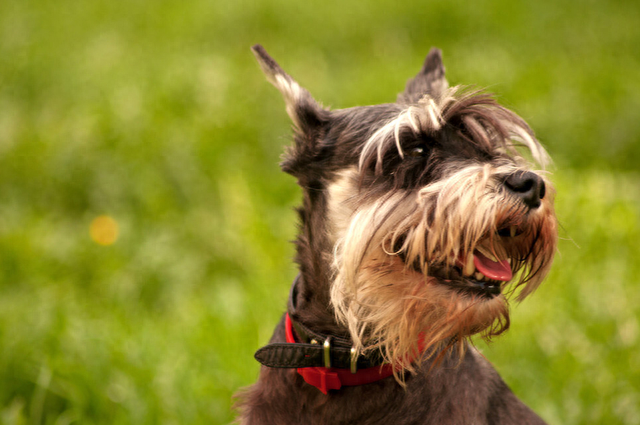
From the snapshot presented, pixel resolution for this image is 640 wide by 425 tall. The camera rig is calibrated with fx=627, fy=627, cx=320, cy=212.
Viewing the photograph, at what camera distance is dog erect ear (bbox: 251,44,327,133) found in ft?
9.61

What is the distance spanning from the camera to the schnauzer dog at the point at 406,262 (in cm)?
246

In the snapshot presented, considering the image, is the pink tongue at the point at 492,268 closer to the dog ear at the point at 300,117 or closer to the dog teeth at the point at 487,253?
the dog teeth at the point at 487,253

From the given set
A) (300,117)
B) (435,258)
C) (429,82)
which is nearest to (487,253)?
(435,258)

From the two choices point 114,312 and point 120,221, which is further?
point 120,221

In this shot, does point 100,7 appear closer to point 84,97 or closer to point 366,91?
point 84,97

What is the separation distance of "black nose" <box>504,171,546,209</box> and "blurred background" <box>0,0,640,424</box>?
2.60 feet

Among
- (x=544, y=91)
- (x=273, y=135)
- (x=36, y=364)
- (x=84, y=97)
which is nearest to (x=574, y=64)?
(x=544, y=91)

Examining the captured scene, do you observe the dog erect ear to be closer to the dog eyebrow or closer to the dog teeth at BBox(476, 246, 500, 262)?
the dog eyebrow

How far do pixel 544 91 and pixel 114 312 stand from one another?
21.7ft

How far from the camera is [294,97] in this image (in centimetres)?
296

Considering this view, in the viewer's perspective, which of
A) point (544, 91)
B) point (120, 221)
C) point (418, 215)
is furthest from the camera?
point (544, 91)

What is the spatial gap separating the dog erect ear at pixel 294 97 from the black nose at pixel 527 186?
102 cm

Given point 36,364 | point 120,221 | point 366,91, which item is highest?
point 366,91

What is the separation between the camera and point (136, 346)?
4449 mm
